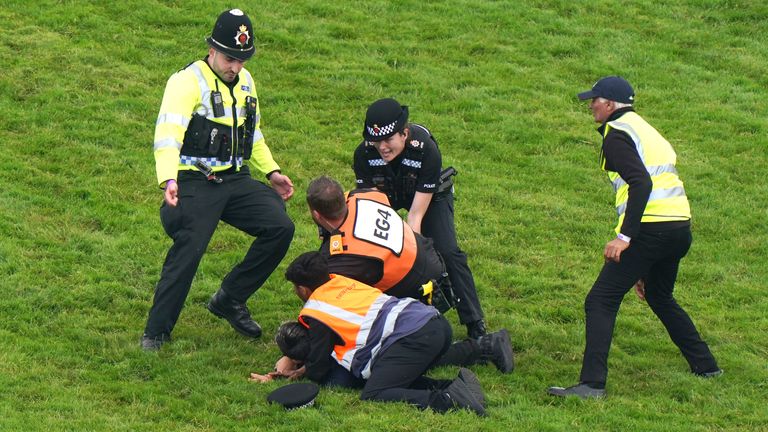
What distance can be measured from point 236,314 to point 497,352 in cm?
223

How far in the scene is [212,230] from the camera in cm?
926

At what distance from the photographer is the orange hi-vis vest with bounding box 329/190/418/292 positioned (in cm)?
839

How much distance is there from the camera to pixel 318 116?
49.6 ft

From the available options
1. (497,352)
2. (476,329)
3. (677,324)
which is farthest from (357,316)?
(677,324)

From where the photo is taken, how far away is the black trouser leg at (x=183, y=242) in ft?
29.8

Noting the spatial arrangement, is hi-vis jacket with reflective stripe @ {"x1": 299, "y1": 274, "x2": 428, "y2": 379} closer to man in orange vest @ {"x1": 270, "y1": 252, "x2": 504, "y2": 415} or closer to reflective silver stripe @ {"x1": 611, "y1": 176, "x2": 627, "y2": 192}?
man in orange vest @ {"x1": 270, "y1": 252, "x2": 504, "y2": 415}

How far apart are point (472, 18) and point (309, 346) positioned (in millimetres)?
10988

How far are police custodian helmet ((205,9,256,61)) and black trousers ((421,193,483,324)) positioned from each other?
6.53 feet

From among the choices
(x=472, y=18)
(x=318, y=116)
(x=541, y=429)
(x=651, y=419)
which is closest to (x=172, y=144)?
(x=541, y=429)

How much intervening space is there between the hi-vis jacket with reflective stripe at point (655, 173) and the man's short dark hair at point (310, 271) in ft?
7.31

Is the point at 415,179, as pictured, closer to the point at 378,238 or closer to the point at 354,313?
the point at 378,238

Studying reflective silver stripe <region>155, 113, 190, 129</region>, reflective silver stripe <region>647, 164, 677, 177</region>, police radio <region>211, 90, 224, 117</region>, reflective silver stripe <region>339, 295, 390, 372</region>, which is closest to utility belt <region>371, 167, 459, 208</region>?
police radio <region>211, 90, 224, 117</region>

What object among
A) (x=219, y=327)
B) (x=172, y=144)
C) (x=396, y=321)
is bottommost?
(x=219, y=327)

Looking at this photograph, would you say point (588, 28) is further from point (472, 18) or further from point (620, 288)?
point (620, 288)
